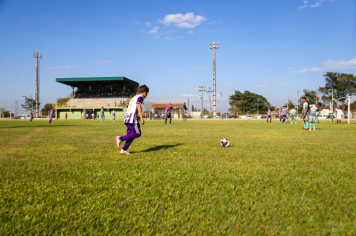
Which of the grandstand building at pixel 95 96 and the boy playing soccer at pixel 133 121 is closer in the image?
the boy playing soccer at pixel 133 121

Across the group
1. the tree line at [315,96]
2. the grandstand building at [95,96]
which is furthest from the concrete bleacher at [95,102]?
the tree line at [315,96]

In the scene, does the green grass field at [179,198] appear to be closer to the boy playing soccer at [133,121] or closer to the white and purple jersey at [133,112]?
the boy playing soccer at [133,121]

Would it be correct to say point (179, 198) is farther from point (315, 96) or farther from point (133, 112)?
point (315, 96)

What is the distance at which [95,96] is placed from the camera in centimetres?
6688

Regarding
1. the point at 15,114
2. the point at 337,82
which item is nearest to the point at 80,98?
the point at 15,114

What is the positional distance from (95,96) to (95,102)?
13.2ft

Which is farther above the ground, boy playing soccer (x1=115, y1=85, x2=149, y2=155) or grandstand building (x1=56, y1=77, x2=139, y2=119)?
grandstand building (x1=56, y1=77, x2=139, y2=119)

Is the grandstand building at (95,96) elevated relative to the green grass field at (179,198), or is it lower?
elevated

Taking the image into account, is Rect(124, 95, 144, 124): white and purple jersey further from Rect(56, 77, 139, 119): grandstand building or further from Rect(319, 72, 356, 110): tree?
Rect(319, 72, 356, 110): tree

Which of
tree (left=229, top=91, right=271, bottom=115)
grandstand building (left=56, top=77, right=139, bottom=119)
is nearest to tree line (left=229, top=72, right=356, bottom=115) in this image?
tree (left=229, top=91, right=271, bottom=115)

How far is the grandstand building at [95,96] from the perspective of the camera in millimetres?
61312

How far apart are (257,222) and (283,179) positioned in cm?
156

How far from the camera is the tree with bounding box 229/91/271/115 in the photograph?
315 feet

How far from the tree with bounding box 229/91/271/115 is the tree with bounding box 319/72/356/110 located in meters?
25.4
